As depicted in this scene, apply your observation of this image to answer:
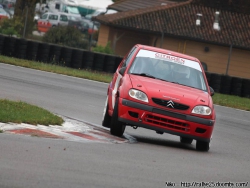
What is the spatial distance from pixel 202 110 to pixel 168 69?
1.47 meters

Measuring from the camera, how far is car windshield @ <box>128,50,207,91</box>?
13.5 m

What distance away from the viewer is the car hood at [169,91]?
40.5 ft

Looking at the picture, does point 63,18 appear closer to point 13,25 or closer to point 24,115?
point 13,25

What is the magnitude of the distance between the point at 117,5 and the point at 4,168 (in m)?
52.1

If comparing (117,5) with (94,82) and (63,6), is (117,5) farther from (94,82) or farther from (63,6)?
(94,82)

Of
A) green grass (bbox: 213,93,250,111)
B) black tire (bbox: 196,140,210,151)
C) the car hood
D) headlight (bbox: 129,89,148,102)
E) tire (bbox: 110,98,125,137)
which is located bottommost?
green grass (bbox: 213,93,250,111)

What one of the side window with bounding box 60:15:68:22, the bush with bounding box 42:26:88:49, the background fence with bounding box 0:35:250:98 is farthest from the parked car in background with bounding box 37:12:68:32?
the background fence with bounding box 0:35:250:98

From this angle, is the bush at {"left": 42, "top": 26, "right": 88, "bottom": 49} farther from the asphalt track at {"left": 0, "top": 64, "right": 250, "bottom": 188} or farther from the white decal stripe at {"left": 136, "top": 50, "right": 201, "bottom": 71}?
the white decal stripe at {"left": 136, "top": 50, "right": 201, "bottom": 71}

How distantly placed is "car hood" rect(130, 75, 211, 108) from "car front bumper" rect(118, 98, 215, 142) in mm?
227

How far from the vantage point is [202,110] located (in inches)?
490

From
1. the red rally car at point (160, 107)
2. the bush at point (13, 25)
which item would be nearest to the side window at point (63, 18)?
the bush at point (13, 25)

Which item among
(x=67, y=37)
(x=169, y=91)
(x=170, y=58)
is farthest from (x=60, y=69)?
(x=169, y=91)

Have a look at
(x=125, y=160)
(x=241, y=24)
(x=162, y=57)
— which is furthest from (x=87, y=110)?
(x=241, y=24)

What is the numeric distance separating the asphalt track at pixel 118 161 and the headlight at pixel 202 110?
2.20 ft
